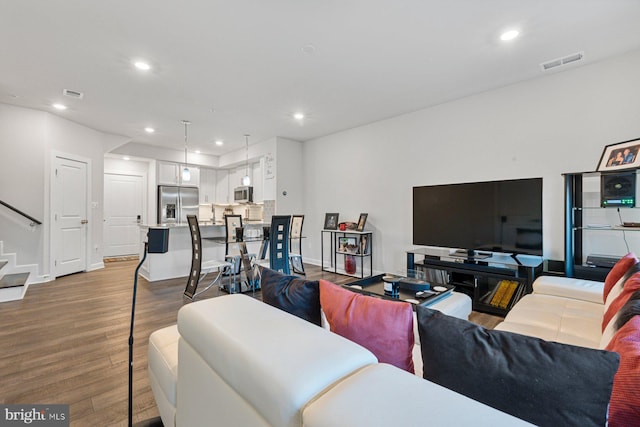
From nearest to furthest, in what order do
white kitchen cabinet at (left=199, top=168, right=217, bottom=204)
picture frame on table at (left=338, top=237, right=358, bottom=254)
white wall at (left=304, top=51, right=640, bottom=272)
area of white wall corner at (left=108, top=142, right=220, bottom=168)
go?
A: white wall at (left=304, top=51, right=640, bottom=272) → picture frame on table at (left=338, top=237, right=358, bottom=254) → area of white wall corner at (left=108, top=142, right=220, bottom=168) → white kitchen cabinet at (left=199, top=168, right=217, bottom=204)

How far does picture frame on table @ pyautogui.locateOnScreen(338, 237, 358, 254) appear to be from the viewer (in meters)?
5.20

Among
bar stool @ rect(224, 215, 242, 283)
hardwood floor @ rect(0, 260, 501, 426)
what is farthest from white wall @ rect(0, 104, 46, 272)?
bar stool @ rect(224, 215, 242, 283)

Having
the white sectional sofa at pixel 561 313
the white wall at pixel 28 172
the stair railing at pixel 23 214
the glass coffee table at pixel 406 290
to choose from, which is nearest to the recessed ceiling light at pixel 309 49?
the glass coffee table at pixel 406 290

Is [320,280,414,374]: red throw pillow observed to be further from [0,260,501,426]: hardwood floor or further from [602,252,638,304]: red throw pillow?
[602,252,638,304]: red throw pillow

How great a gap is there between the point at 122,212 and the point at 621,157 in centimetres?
932

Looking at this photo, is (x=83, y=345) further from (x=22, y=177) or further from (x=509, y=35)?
(x=509, y=35)

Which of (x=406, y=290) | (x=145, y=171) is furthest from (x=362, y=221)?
(x=145, y=171)

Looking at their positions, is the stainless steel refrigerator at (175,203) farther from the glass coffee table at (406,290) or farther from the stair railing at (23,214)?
the glass coffee table at (406,290)

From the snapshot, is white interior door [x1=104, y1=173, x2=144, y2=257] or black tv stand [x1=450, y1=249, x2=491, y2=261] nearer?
black tv stand [x1=450, y1=249, x2=491, y2=261]

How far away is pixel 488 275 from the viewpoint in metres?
3.21

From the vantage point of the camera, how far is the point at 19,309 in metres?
3.40

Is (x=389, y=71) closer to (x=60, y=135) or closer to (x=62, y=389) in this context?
(x=62, y=389)

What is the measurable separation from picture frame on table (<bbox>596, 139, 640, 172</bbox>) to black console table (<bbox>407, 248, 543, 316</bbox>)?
1.15 meters

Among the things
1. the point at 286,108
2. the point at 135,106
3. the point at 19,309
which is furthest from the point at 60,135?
A: the point at 286,108
